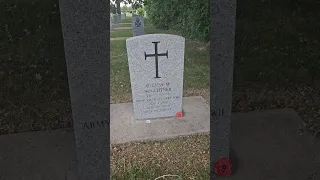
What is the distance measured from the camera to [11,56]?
1575mm

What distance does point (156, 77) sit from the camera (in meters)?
3.51

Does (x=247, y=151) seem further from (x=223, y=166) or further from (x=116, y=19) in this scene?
(x=116, y=19)

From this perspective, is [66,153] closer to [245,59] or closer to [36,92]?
[36,92]

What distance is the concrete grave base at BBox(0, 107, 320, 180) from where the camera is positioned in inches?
68.5

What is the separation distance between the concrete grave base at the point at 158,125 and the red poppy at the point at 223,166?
1.43 feet

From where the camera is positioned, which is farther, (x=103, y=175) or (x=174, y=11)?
(x=174, y=11)

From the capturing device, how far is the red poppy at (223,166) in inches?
78.6

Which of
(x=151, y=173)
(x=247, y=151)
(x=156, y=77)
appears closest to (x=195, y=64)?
(x=247, y=151)

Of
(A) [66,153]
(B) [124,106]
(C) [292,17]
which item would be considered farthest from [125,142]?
(C) [292,17]

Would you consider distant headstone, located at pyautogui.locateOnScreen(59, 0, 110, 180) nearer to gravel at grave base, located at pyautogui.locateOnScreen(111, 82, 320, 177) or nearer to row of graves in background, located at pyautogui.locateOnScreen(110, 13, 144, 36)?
row of graves in background, located at pyautogui.locateOnScreen(110, 13, 144, 36)

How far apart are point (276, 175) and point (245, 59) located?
1040mm

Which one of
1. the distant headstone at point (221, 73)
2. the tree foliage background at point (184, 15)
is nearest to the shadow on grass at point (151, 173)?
the distant headstone at point (221, 73)

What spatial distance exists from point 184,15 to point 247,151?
1200 mm

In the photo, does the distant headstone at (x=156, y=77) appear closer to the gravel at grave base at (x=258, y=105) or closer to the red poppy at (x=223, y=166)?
the gravel at grave base at (x=258, y=105)
